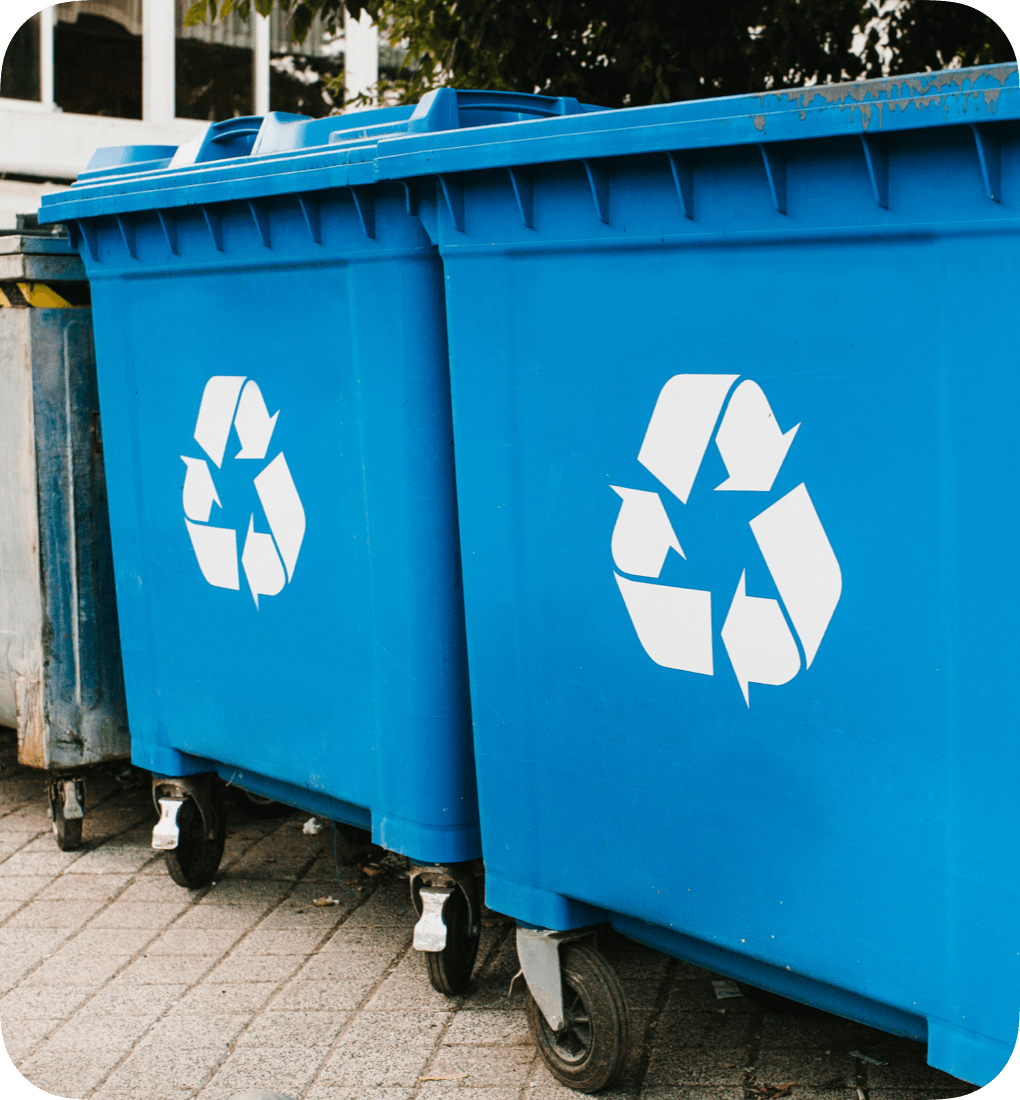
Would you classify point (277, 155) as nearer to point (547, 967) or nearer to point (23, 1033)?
point (547, 967)

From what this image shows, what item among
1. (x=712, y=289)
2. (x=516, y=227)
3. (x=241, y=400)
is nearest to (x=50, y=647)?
(x=241, y=400)

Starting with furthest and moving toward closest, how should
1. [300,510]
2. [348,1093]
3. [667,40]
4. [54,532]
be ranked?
[667,40] < [54,532] < [300,510] < [348,1093]

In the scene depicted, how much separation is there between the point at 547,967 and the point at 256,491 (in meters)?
1.29

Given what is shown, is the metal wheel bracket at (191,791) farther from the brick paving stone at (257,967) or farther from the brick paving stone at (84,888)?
the brick paving stone at (257,967)

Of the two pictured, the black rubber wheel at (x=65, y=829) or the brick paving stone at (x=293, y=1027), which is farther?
the black rubber wheel at (x=65, y=829)

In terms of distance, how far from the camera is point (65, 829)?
414 centimetres

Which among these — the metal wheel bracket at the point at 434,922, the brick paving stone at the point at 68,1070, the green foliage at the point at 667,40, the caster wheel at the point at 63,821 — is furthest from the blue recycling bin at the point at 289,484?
the green foliage at the point at 667,40

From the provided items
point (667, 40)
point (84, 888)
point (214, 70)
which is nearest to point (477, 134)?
point (84, 888)

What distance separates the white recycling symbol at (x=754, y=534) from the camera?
2.21m

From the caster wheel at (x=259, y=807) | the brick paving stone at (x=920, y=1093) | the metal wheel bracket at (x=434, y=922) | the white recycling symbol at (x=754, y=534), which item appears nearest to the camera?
the white recycling symbol at (x=754, y=534)

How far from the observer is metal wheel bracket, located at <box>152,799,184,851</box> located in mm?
3703

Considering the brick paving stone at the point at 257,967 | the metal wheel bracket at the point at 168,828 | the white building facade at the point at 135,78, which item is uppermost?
the white building facade at the point at 135,78

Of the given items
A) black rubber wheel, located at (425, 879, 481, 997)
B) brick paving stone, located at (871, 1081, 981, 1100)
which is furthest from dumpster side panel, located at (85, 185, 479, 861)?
brick paving stone, located at (871, 1081, 981, 1100)

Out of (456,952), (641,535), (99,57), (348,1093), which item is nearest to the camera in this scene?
(641,535)
